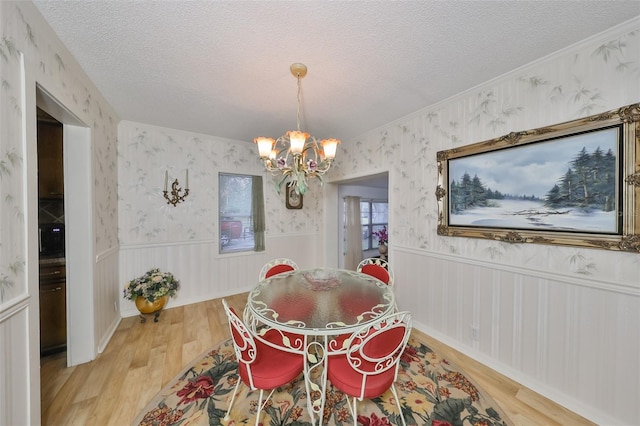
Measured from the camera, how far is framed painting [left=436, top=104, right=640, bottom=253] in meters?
1.40

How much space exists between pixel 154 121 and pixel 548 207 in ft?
13.9

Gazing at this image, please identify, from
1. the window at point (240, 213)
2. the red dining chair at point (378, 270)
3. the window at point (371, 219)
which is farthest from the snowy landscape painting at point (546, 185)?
the window at point (371, 219)

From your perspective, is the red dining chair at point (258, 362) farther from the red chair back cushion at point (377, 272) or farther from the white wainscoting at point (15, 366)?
the red chair back cushion at point (377, 272)

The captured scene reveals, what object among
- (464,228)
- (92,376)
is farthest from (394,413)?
(92,376)

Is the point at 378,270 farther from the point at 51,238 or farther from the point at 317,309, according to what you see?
the point at 51,238

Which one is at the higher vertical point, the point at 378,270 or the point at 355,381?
the point at 378,270

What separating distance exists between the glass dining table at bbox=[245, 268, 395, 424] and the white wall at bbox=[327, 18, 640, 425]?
3.11 ft

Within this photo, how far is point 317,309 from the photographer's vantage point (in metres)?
1.58

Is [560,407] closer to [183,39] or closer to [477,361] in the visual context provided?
[477,361]

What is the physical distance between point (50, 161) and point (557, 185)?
14.6 feet

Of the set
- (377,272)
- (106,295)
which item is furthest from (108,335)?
(377,272)

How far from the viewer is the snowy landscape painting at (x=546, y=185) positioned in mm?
1466

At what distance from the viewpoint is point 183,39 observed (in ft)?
4.90

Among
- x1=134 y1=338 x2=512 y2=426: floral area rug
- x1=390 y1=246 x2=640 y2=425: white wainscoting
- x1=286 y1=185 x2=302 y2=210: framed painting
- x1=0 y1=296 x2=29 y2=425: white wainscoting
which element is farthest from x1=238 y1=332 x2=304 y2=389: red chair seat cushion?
x1=286 y1=185 x2=302 y2=210: framed painting
